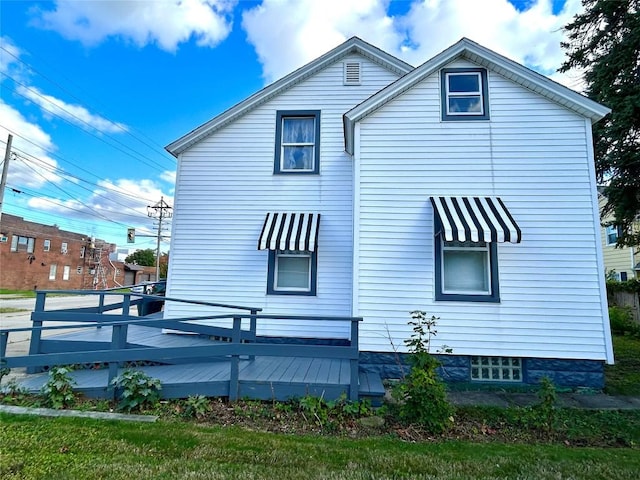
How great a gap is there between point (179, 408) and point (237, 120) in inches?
279

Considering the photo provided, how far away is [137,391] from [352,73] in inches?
344

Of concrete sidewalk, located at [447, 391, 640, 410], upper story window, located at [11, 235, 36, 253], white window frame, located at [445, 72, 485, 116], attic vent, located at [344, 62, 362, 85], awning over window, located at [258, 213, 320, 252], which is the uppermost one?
attic vent, located at [344, 62, 362, 85]

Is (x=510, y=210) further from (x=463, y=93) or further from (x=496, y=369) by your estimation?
(x=496, y=369)

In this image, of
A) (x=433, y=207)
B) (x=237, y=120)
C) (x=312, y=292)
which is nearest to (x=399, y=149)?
(x=433, y=207)

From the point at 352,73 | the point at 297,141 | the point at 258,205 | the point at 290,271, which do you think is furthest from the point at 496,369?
the point at 352,73

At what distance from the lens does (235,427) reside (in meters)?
4.30

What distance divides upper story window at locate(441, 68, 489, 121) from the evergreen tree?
4.95 metres

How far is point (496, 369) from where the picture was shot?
20.7 ft

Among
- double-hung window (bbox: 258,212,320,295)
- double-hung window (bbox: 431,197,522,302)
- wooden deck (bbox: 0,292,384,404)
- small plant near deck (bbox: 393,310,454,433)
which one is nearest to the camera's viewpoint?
small plant near deck (bbox: 393,310,454,433)

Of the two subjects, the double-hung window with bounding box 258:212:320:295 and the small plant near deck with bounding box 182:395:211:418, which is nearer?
the small plant near deck with bounding box 182:395:211:418

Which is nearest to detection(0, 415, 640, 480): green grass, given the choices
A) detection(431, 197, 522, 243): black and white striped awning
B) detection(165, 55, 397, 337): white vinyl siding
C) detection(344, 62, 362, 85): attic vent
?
detection(431, 197, 522, 243): black and white striped awning

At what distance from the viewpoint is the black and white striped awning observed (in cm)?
580

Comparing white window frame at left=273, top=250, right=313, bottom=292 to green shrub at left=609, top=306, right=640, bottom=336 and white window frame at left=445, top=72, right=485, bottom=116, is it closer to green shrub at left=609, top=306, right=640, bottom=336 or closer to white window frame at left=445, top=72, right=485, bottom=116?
white window frame at left=445, top=72, right=485, bottom=116

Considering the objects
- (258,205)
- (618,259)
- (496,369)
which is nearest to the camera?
(496,369)
